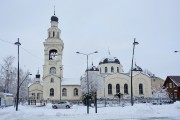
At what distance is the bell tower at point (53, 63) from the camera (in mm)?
63250

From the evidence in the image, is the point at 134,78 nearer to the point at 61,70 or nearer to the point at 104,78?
Answer: the point at 104,78

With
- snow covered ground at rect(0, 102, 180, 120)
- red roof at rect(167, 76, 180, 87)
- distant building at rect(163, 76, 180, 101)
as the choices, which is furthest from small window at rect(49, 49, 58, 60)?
snow covered ground at rect(0, 102, 180, 120)

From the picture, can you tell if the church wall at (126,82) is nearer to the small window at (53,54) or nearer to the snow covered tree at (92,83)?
the snow covered tree at (92,83)

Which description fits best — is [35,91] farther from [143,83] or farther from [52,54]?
[143,83]

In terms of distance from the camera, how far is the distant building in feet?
185

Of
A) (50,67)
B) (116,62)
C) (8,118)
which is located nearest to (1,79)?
(50,67)

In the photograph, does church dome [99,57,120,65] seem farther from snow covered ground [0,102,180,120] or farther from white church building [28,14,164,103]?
snow covered ground [0,102,180,120]

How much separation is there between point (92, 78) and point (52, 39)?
49.8ft

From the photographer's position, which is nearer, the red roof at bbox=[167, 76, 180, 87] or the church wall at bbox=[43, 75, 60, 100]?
the red roof at bbox=[167, 76, 180, 87]

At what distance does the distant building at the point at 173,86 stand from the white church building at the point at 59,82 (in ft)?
19.5

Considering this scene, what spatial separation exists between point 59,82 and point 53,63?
5.48 meters

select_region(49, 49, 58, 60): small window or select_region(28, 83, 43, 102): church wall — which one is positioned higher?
select_region(49, 49, 58, 60): small window

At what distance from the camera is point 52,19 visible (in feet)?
214

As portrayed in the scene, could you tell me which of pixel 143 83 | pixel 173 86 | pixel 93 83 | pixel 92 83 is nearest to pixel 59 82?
pixel 92 83
